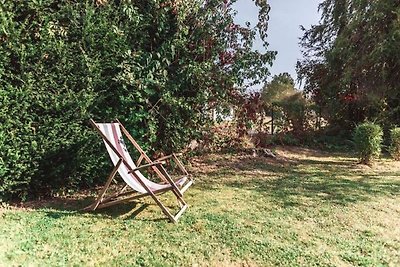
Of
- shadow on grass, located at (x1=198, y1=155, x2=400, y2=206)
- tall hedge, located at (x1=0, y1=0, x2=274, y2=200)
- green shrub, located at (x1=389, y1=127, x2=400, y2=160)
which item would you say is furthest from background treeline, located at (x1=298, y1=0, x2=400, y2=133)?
tall hedge, located at (x1=0, y1=0, x2=274, y2=200)

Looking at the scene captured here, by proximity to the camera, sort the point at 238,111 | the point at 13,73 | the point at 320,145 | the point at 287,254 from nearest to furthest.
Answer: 1. the point at 287,254
2. the point at 13,73
3. the point at 238,111
4. the point at 320,145

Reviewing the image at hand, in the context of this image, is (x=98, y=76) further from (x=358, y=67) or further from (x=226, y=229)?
(x=358, y=67)

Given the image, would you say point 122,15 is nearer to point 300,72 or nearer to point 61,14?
point 61,14

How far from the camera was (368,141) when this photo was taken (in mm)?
7645

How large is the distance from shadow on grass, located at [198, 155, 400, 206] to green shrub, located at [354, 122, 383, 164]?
0.34 meters

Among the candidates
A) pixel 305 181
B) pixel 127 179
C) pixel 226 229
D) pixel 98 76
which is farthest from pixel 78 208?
pixel 305 181

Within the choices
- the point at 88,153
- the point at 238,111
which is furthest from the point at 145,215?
the point at 238,111

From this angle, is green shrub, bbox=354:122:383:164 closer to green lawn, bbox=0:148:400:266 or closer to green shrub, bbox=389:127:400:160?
green shrub, bbox=389:127:400:160

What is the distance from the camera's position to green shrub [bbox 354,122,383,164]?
7645 mm

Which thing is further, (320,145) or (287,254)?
(320,145)

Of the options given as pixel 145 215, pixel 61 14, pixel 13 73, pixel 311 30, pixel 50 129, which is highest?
pixel 311 30

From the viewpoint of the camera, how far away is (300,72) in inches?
477

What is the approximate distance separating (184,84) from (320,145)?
6.32m

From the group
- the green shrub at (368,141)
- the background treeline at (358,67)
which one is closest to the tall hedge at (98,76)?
the green shrub at (368,141)
